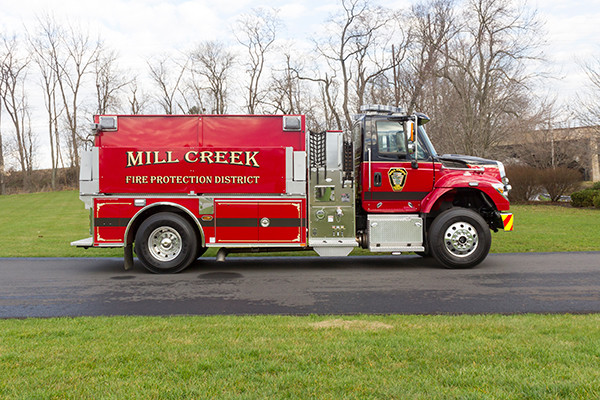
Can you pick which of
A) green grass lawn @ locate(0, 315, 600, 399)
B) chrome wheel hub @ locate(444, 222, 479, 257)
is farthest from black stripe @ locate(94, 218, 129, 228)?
chrome wheel hub @ locate(444, 222, 479, 257)

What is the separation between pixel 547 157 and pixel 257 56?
24.9m

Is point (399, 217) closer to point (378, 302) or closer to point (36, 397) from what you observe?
→ point (378, 302)

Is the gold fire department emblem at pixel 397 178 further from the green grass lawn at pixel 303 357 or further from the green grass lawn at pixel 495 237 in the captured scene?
the green grass lawn at pixel 303 357

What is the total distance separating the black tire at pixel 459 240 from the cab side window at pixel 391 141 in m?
1.51

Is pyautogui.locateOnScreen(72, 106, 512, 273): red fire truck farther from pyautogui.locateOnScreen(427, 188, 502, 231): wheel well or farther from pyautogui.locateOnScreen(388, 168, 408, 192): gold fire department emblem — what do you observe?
pyautogui.locateOnScreen(427, 188, 502, 231): wheel well

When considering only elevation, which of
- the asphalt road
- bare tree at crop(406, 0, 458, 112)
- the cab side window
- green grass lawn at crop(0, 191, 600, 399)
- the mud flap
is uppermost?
bare tree at crop(406, 0, 458, 112)

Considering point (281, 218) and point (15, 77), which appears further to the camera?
point (15, 77)

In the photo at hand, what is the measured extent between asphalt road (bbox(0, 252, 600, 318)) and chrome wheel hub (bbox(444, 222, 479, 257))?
1.37 ft

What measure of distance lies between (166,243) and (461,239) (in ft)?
18.3

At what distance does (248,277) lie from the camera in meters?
8.58

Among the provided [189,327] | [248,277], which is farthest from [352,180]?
[189,327]

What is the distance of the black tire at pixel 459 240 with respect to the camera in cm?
912

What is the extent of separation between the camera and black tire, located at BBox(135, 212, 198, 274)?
899cm

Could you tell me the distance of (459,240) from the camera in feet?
30.1
